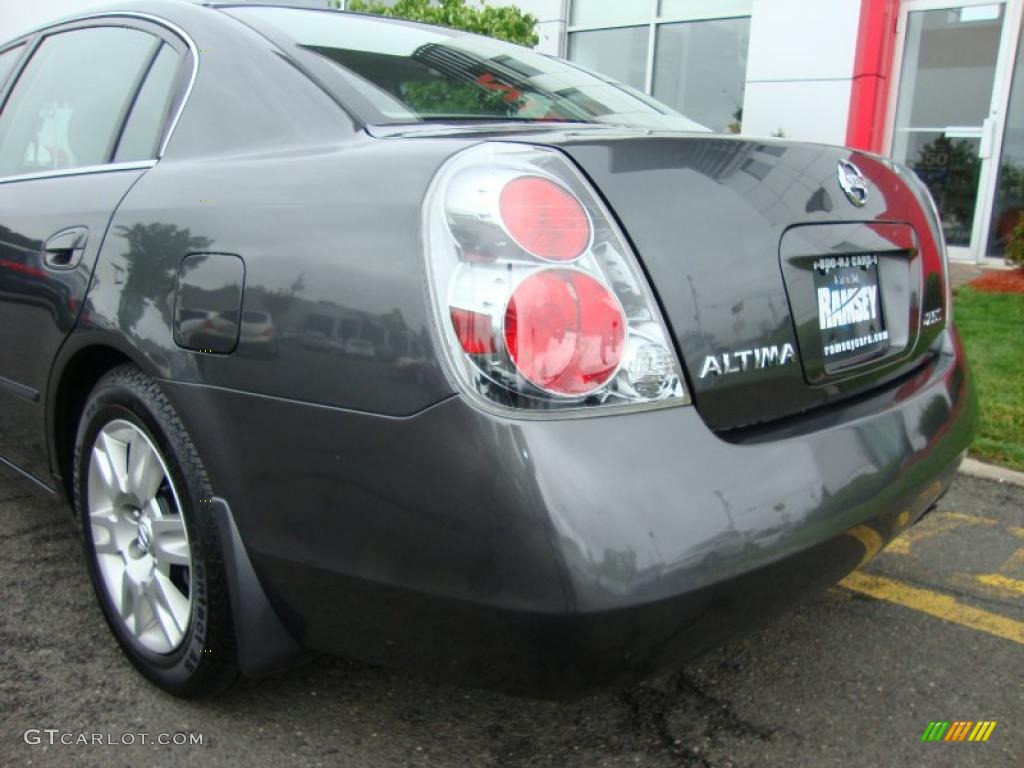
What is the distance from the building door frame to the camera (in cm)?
866

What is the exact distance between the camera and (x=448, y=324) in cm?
141

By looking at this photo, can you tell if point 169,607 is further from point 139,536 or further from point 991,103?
point 991,103

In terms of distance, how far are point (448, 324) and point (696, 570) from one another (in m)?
0.53

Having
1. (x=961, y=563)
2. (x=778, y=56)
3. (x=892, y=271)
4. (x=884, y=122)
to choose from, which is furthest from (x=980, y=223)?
(x=892, y=271)

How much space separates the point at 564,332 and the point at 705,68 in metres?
9.76

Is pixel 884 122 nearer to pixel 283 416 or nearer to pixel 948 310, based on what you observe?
pixel 948 310

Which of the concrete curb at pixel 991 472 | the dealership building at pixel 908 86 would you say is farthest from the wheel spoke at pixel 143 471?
the dealership building at pixel 908 86

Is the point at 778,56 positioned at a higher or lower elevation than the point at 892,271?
higher

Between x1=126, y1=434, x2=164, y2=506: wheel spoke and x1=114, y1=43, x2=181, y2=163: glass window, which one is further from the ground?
x1=114, y1=43, x2=181, y2=163: glass window

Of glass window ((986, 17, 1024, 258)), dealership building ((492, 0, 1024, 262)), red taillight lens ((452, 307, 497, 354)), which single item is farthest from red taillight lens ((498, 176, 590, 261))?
glass window ((986, 17, 1024, 258))

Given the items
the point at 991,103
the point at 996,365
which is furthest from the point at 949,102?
the point at 996,365

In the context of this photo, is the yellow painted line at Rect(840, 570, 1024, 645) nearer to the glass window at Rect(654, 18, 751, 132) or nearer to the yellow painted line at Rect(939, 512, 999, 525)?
the yellow painted line at Rect(939, 512, 999, 525)

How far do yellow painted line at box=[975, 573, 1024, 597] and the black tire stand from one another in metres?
2.07

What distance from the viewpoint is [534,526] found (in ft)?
4.35
